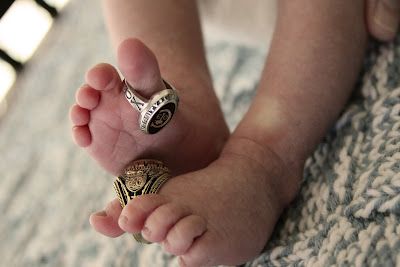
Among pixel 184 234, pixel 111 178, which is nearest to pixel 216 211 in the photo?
pixel 184 234

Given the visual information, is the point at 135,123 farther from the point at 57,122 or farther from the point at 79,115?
the point at 57,122

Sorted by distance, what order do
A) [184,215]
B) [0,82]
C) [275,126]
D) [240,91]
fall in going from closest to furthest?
[184,215], [275,126], [240,91], [0,82]

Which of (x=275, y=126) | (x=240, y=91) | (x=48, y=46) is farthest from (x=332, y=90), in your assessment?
(x=48, y=46)

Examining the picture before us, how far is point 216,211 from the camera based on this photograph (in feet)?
1.61

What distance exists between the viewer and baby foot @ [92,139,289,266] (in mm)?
463

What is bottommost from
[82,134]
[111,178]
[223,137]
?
[111,178]

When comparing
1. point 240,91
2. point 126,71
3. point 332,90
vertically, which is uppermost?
point 126,71

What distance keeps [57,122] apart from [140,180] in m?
0.46

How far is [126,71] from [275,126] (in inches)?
6.6

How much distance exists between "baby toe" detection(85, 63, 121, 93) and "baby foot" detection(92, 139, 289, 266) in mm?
100

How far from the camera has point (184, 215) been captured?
474 millimetres

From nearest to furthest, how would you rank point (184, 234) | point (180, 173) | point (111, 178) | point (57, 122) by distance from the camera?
point (184, 234), point (180, 173), point (111, 178), point (57, 122)

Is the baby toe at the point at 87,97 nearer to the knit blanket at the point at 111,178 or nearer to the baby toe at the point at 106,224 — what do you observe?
the baby toe at the point at 106,224

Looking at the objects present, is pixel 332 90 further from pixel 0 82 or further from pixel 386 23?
pixel 0 82
